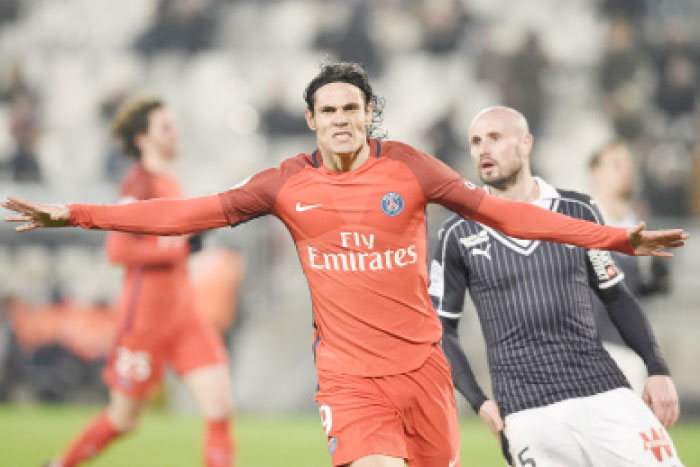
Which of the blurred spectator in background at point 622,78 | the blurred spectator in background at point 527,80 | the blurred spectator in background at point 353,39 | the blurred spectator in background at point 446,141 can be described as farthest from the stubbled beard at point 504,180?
the blurred spectator in background at point 353,39

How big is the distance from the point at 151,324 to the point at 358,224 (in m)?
3.26

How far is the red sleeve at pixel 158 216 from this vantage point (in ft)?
13.7

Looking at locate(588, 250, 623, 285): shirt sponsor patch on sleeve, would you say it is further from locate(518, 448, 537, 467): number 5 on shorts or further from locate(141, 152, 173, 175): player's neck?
locate(141, 152, 173, 175): player's neck

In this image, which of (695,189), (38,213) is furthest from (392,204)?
(695,189)

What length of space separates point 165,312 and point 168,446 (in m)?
3.05

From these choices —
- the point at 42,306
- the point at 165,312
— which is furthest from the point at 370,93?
the point at 42,306

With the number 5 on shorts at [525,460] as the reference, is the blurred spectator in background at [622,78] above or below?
above

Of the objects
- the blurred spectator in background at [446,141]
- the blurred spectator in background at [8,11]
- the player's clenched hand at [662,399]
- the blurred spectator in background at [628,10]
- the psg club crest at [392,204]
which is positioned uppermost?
the blurred spectator in background at [8,11]

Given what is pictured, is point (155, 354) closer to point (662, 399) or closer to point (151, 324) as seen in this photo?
point (151, 324)

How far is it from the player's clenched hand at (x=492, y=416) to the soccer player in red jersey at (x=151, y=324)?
2.83 metres

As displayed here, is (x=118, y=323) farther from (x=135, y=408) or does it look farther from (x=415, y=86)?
(x=415, y=86)

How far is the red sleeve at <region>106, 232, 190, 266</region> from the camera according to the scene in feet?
23.2

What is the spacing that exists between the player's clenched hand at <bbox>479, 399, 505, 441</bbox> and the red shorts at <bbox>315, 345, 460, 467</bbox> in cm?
13

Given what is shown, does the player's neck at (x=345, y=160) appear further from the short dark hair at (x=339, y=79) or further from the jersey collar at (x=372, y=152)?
the short dark hair at (x=339, y=79)
